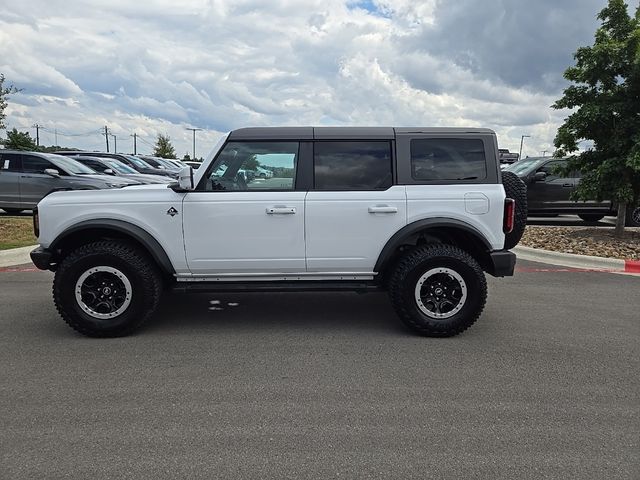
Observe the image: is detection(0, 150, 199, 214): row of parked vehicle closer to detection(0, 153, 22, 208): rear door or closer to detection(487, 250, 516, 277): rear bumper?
detection(0, 153, 22, 208): rear door

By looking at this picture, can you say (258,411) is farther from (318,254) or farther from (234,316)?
(234,316)

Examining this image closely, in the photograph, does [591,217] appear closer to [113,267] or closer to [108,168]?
[113,267]

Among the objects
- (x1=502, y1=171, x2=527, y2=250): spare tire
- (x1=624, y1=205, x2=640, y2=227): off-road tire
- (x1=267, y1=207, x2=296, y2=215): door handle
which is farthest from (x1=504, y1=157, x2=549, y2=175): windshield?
(x1=267, y1=207, x2=296, y2=215): door handle

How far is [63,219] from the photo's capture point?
4543 mm

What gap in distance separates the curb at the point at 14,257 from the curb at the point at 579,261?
7.77m

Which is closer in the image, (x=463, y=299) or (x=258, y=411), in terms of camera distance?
(x=258, y=411)

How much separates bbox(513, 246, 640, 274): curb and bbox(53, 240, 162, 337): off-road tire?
6234mm

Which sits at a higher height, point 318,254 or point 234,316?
point 318,254

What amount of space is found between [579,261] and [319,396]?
606 cm

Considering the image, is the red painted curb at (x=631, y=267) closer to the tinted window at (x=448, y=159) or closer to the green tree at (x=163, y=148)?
the tinted window at (x=448, y=159)

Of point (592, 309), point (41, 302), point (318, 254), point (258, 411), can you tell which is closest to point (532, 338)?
point (592, 309)

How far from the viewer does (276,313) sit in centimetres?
535

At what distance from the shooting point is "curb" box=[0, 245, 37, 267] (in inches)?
299

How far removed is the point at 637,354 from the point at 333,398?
8.74 feet
